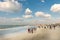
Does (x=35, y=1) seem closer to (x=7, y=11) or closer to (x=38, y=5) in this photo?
(x=38, y=5)

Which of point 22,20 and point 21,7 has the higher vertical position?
point 21,7

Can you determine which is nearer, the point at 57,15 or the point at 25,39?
the point at 25,39

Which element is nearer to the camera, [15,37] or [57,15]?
[15,37]

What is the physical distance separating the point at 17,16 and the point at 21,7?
1.17ft

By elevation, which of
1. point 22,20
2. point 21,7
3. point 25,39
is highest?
point 21,7

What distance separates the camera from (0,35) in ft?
17.5

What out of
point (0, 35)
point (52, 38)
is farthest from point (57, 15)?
point (0, 35)

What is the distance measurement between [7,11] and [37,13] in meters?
1.08

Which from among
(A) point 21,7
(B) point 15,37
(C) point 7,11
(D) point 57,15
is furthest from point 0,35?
(D) point 57,15

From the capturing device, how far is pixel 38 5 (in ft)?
18.0

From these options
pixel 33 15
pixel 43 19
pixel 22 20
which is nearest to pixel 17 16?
pixel 22 20

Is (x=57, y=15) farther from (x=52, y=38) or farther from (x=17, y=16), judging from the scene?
(x=17, y=16)

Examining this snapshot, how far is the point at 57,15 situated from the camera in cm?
568

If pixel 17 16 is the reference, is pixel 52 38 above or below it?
below
